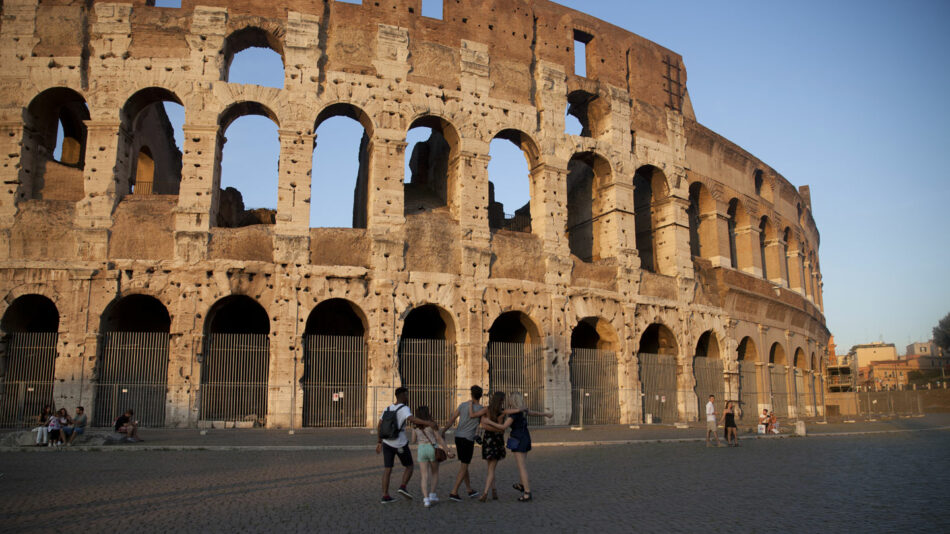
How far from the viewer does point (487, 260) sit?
1761 cm

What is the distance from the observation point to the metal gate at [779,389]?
2480cm

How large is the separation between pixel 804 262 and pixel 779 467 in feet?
75.8

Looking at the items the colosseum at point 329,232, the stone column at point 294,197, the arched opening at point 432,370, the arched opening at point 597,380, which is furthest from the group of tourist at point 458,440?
the arched opening at point 597,380

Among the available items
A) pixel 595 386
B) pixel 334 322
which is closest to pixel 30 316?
pixel 334 322


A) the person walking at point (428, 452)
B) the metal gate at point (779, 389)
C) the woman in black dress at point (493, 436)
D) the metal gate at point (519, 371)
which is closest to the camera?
the person walking at point (428, 452)

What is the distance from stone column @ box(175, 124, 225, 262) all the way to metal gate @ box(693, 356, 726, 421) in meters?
14.6

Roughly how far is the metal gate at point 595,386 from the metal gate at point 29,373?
40.7 feet

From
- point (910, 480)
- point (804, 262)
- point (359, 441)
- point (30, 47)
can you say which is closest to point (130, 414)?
point (359, 441)

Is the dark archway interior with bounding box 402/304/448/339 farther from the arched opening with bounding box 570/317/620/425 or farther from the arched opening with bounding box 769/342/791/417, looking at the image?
the arched opening with bounding box 769/342/791/417

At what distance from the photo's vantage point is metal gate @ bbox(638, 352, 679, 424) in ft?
65.9

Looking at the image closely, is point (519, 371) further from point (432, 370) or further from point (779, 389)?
point (779, 389)

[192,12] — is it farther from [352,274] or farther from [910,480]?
[910,480]

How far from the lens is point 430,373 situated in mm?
17000

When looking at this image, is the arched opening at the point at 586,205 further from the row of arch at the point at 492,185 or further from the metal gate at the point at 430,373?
the metal gate at the point at 430,373
